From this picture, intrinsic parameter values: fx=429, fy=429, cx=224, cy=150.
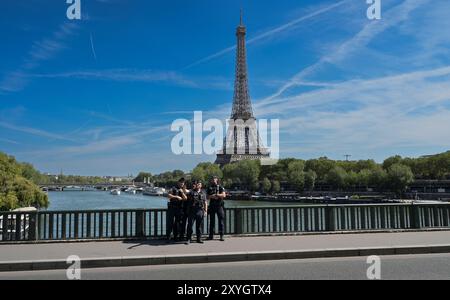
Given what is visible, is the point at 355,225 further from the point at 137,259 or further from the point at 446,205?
the point at 137,259

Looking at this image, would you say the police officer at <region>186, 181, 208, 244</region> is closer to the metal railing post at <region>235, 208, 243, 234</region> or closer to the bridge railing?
the bridge railing

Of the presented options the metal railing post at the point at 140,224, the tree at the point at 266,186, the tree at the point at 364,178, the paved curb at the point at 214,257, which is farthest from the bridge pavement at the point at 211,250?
the tree at the point at 266,186

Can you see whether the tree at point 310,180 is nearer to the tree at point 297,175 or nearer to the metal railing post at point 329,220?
the tree at point 297,175

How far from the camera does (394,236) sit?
43.3 ft

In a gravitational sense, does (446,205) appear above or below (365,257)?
above

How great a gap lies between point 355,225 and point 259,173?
12863 centimetres

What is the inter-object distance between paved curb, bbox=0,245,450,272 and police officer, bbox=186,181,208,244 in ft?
6.31

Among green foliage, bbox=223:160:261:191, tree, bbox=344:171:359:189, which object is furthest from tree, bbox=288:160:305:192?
tree, bbox=344:171:359:189

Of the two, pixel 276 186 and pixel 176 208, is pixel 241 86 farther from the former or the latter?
pixel 176 208

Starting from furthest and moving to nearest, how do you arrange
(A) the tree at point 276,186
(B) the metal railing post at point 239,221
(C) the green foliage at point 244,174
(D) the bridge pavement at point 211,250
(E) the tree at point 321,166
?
(C) the green foliage at point 244,174
(E) the tree at point 321,166
(A) the tree at point 276,186
(B) the metal railing post at point 239,221
(D) the bridge pavement at point 211,250

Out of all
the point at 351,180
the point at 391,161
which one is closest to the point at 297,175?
the point at 351,180

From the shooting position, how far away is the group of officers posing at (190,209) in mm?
12264
